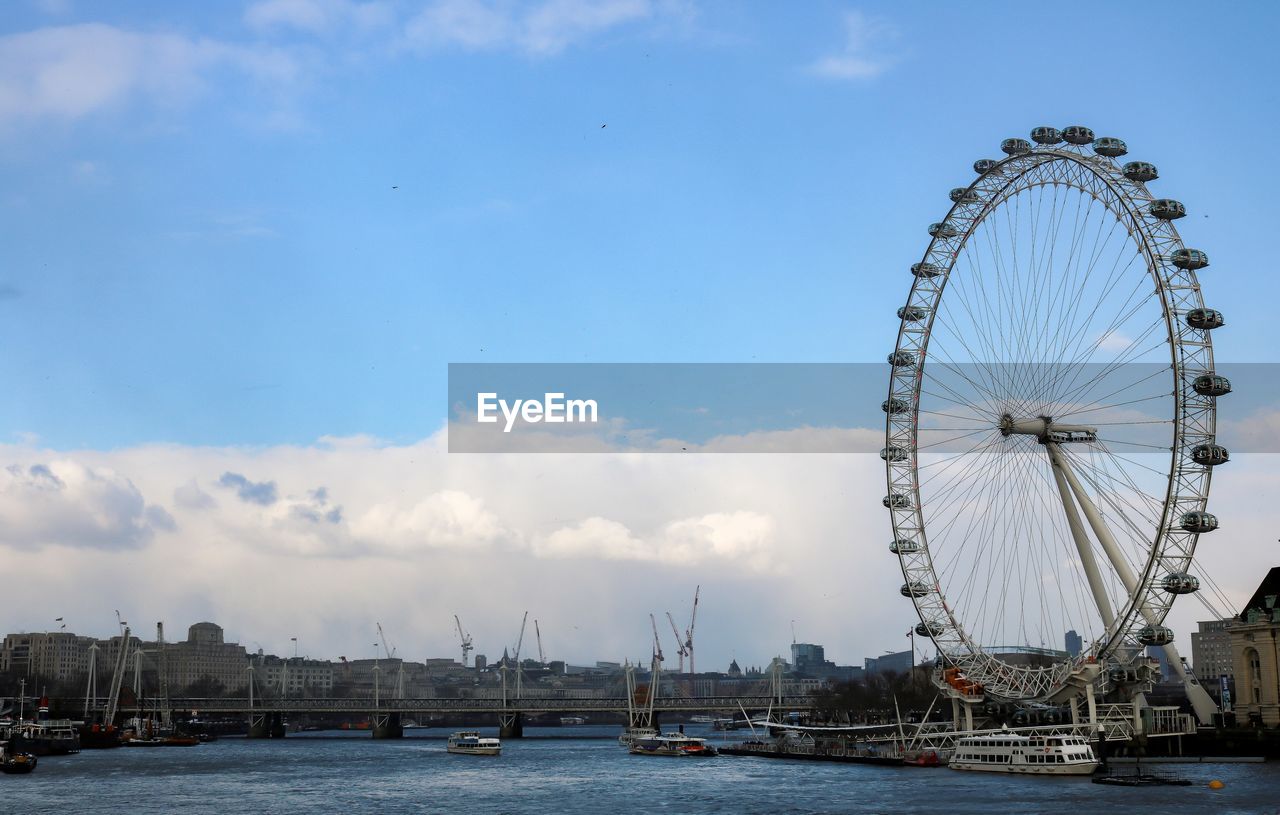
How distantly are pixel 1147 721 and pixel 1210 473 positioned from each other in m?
21.0

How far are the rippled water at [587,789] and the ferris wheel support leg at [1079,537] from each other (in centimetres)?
1153

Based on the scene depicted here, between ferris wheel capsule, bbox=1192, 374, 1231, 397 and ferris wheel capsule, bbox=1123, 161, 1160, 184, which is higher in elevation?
ferris wheel capsule, bbox=1123, 161, 1160, 184

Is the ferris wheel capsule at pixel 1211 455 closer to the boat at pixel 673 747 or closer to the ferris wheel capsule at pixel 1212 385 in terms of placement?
the ferris wheel capsule at pixel 1212 385

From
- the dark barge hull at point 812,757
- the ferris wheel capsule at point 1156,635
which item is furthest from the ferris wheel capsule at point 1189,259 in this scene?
the dark barge hull at point 812,757

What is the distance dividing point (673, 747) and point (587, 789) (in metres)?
48.1

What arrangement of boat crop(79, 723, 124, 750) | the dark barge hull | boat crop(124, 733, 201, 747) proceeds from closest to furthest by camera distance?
the dark barge hull, boat crop(79, 723, 124, 750), boat crop(124, 733, 201, 747)

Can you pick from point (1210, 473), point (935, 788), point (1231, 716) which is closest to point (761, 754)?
point (1231, 716)

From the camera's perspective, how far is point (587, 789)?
296ft

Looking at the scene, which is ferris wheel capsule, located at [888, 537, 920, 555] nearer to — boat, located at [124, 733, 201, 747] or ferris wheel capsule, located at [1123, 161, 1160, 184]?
ferris wheel capsule, located at [1123, 161, 1160, 184]

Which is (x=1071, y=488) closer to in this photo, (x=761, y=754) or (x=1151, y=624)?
(x=1151, y=624)

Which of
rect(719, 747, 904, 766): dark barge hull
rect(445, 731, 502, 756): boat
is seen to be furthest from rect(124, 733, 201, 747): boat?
rect(719, 747, 904, 766): dark barge hull

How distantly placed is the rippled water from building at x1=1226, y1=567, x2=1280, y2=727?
12.9 metres

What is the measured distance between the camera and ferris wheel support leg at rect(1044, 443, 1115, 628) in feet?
299

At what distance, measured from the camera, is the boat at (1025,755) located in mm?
84875
